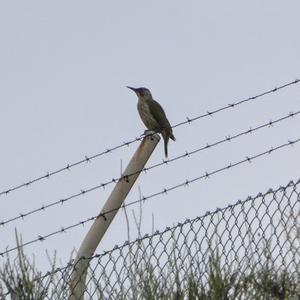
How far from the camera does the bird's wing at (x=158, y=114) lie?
16455 millimetres

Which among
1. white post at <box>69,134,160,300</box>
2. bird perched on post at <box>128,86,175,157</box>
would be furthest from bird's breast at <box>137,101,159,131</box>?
white post at <box>69,134,160,300</box>

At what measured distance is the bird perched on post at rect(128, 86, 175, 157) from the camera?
52.7ft

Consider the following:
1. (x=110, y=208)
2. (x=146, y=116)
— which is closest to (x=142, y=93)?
A: (x=146, y=116)

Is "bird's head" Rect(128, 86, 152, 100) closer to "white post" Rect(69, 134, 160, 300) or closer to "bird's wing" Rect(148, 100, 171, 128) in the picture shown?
"bird's wing" Rect(148, 100, 171, 128)

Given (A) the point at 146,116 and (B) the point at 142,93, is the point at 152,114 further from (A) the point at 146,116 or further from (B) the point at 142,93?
(B) the point at 142,93

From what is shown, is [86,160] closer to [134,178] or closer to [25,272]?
[134,178]

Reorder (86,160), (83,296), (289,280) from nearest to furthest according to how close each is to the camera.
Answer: (289,280)
(83,296)
(86,160)

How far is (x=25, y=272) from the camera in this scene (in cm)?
870

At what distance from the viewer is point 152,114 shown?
16.9 meters

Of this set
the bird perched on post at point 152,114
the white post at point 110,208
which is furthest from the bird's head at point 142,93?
the white post at point 110,208

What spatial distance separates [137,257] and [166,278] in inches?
9.6

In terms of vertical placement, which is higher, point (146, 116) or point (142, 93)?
point (142, 93)

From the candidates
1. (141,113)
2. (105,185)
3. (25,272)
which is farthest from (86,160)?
(141,113)

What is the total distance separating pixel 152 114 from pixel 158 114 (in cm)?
10
